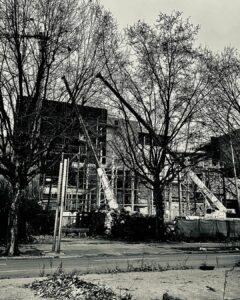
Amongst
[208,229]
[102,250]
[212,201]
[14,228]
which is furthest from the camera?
[212,201]

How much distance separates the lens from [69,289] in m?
5.82

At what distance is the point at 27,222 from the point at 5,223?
1.60 meters

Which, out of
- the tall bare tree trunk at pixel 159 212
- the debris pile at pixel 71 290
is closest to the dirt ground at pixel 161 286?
the debris pile at pixel 71 290

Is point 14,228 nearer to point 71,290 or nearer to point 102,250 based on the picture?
point 102,250

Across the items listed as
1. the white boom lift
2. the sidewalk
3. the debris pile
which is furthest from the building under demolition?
the debris pile

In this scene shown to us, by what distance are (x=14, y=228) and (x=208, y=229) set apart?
17.0m

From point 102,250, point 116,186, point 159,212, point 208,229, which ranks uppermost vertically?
point 116,186

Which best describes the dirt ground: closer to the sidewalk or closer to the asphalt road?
the asphalt road

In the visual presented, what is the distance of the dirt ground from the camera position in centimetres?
570

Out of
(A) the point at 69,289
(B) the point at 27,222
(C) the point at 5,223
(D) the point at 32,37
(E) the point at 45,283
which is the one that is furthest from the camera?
(B) the point at 27,222

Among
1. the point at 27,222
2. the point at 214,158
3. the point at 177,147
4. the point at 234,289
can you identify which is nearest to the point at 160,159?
the point at 177,147

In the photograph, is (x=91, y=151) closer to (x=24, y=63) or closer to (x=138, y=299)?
(x=24, y=63)

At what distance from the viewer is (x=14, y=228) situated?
1513 centimetres

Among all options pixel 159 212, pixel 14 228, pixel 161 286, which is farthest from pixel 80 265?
pixel 159 212
